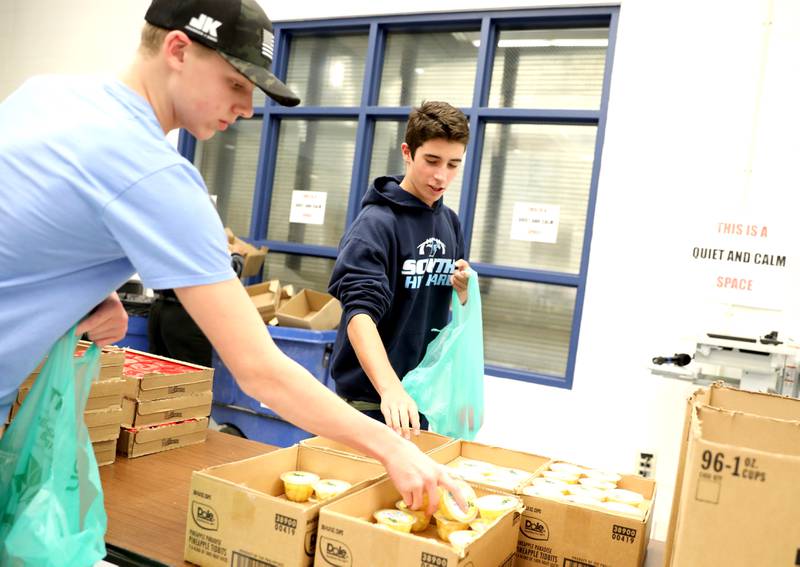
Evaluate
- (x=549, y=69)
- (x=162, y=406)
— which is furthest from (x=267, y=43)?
(x=549, y=69)

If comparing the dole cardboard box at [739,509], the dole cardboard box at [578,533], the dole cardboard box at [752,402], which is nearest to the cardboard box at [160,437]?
the dole cardboard box at [578,533]

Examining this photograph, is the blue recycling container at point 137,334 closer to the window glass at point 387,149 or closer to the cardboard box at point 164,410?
the window glass at point 387,149

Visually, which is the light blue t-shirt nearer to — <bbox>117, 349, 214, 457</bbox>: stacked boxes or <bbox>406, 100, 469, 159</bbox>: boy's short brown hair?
<bbox>117, 349, 214, 457</bbox>: stacked boxes

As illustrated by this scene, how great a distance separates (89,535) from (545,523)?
75 cm

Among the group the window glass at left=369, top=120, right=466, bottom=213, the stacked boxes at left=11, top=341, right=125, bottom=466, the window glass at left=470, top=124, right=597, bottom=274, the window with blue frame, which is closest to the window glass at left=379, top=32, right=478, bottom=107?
the window with blue frame

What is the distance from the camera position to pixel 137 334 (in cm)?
377

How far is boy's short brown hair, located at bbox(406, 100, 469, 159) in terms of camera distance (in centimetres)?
184

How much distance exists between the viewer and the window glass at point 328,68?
4.39 metres

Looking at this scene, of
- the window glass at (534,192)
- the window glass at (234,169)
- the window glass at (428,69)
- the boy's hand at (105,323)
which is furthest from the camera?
the window glass at (234,169)

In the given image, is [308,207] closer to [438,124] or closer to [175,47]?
[438,124]

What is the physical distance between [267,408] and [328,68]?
7.64 feet

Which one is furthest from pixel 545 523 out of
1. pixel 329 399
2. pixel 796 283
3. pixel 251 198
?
pixel 251 198

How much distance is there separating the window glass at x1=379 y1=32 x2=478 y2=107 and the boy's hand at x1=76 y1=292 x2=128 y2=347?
3202 mm

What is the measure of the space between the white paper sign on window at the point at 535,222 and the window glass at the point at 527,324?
26 cm
